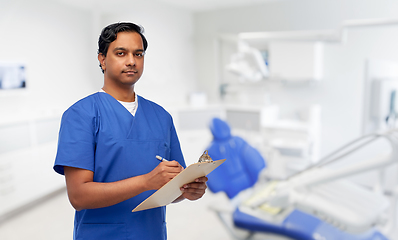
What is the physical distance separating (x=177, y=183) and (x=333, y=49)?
315 centimetres

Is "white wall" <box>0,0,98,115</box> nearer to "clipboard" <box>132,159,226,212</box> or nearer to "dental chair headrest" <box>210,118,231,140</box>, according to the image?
"dental chair headrest" <box>210,118,231,140</box>

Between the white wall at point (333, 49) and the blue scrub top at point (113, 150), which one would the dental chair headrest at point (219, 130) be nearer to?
the blue scrub top at point (113, 150)

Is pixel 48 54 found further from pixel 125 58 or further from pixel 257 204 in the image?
pixel 125 58

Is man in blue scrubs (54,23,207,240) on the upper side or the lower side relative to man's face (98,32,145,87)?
lower

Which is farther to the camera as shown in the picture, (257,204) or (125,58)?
(257,204)

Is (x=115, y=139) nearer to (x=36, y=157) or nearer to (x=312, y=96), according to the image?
(x=36, y=157)

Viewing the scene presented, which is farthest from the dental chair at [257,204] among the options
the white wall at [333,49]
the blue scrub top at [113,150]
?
the white wall at [333,49]

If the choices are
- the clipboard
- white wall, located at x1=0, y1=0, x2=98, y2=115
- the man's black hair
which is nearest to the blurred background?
white wall, located at x1=0, y1=0, x2=98, y2=115

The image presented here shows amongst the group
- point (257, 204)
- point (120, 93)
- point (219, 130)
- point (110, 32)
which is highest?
point (110, 32)

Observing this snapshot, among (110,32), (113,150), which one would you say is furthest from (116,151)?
(110,32)

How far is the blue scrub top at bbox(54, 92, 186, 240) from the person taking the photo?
2.14 ft

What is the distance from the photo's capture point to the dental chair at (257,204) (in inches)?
68.4

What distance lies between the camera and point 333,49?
325cm

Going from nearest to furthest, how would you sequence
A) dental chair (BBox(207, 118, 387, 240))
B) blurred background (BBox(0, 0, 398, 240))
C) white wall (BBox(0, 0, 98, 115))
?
dental chair (BBox(207, 118, 387, 240))
blurred background (BBox(0, 0, 398, 240))
white wall (BBox(0, 0, 98, 115))
